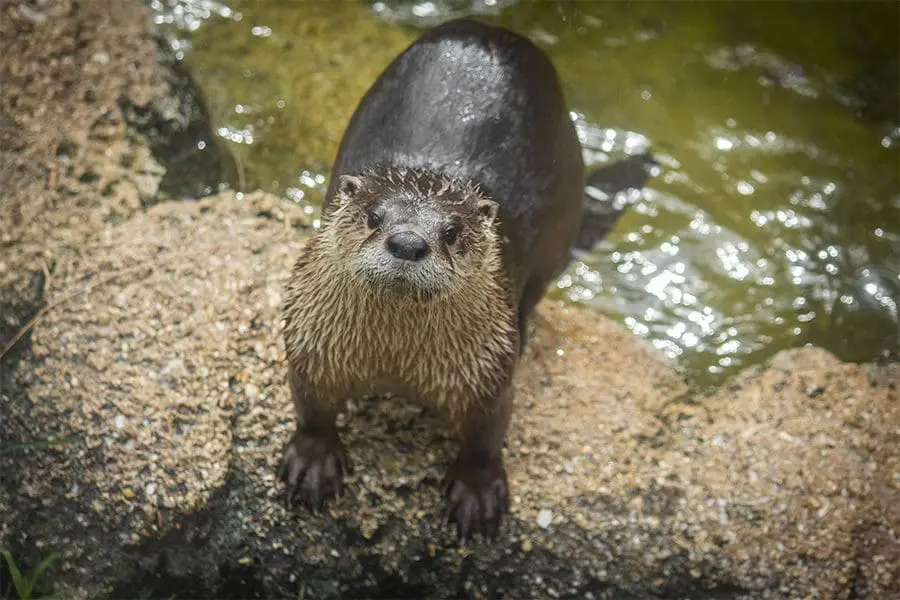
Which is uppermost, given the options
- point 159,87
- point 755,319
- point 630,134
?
point 159,87

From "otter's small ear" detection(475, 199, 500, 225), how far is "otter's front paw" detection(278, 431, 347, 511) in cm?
77

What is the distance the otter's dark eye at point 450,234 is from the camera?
7.17 ft

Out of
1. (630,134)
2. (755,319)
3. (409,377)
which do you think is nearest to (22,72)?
(409,377)

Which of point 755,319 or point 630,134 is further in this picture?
point 630,134

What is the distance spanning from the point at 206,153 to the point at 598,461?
5.97 feet

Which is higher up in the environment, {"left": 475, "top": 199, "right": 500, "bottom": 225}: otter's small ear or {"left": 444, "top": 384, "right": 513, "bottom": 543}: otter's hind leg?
{"left": 475, "top": 199, "right": 500, "bottom": 225}: otter's small ear

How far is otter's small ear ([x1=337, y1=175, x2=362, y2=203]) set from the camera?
2350 millimetres

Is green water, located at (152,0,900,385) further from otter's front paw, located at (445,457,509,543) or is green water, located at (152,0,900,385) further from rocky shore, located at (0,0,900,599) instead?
otter's front paw, located at (445,457,509,543)

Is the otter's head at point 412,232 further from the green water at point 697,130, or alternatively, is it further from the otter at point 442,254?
the green water at point 697,130

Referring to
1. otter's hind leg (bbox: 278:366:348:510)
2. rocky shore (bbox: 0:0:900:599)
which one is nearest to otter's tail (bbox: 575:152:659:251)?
rocky shore (bbox: 0:0:900:599)

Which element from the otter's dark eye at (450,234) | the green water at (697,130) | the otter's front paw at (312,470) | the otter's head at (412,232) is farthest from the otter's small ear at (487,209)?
the green water at (697,130)

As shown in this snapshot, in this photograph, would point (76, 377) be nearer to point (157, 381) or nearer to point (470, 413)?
point (157, 381)

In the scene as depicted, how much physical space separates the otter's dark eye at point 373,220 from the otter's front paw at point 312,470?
2.49 ft

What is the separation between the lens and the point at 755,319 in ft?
11.7
